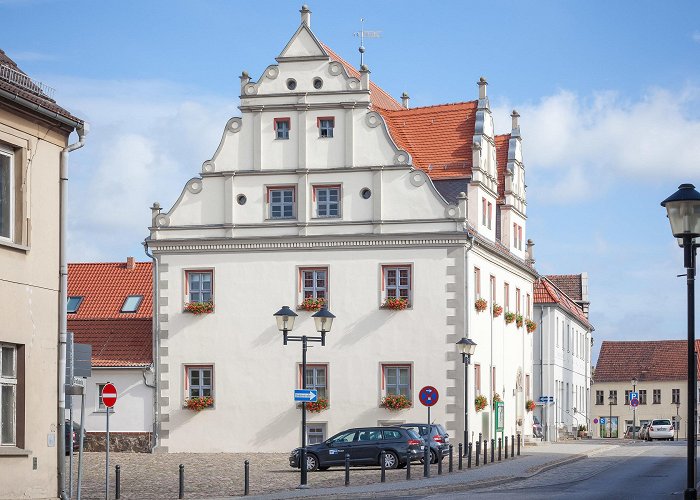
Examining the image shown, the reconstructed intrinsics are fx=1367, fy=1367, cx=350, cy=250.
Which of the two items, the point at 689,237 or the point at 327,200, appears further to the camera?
the point at 327,200

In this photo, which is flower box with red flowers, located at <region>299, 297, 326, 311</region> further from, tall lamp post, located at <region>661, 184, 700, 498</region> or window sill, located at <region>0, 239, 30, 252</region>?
tall lamp post, located at <region>661, 184, 700, 498</region>

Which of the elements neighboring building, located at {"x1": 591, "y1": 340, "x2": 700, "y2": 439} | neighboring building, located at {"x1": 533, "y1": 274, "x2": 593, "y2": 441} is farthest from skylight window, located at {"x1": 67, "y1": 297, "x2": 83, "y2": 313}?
neighboring building, located at {"x1": 591, "y1": 340, "x2": 700, "y2": 439}

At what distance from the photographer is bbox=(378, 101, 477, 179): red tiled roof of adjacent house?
5434 cm

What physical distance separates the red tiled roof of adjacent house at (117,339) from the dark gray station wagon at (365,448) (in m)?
13.7

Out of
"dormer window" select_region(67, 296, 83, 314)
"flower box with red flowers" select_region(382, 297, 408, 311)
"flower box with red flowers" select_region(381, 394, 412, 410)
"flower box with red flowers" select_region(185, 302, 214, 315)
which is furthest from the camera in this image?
"dormer window" select_region(67, 296, 83, 314)

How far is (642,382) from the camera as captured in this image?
126438mm

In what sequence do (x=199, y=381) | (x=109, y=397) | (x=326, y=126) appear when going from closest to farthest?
(x=109, y=397) < (x=326, y=126) < (x=199, y=381)

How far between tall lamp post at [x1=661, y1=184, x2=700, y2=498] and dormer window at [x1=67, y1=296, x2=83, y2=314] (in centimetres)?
4287

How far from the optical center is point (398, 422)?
4966 cm

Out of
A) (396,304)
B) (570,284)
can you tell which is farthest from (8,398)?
(570,284)

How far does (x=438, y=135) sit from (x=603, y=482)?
23.5 metres

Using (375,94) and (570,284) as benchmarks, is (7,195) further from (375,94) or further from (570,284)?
(570,284)

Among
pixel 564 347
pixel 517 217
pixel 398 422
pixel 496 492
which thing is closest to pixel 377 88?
pixel 517 217

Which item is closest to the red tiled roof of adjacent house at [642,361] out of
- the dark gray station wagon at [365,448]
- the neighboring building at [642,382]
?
the neighboring building at [642,382]
